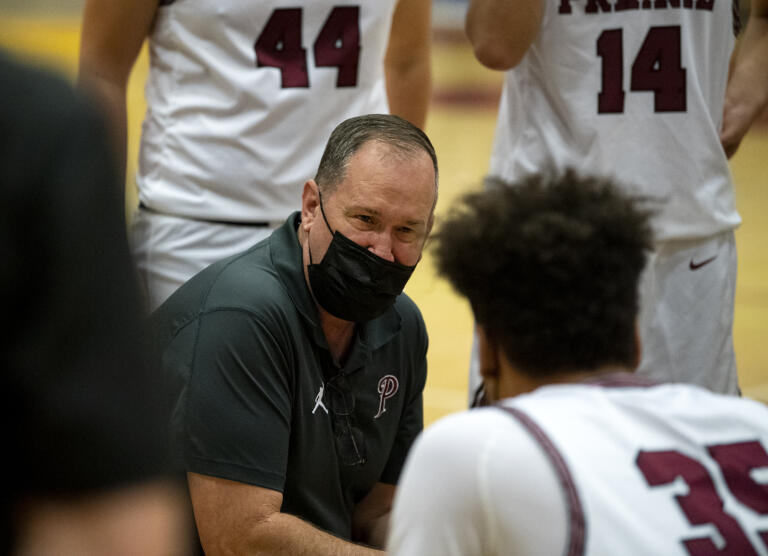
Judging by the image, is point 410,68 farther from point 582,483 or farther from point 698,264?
point 582,483

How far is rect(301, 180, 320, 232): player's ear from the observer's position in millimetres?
2646

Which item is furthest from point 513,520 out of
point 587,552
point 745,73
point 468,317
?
point 468,317

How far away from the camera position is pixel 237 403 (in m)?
2.34

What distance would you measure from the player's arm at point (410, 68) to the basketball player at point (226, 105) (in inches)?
14.8

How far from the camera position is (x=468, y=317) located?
6855mm

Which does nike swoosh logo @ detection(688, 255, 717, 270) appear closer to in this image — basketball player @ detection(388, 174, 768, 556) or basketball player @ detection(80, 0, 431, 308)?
basketball player @ detection(80, 0, 431, 308)

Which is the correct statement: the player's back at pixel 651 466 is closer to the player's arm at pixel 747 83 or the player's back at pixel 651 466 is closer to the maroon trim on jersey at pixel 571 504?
the maroon trim on jersey at pixel 571 504

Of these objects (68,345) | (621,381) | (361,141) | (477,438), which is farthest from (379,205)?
(68,345)

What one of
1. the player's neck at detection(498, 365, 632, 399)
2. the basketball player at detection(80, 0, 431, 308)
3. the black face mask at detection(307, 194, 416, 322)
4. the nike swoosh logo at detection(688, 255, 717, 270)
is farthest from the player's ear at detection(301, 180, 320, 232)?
the nike swoosh logo at detection(688, 255, 717, 270)

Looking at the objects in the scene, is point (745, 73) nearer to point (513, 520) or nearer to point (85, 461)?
point (513, 520)

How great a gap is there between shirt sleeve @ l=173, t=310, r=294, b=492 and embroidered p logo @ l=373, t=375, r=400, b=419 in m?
0.31

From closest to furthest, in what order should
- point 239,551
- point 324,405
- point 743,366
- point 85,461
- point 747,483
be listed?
point 85,461 → point 747,483 → point 239,551 → point 324,405 → point 743,366

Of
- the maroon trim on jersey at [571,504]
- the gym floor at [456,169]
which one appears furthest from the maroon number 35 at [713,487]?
the gym floor at [456,169]

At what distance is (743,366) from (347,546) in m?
4.19
